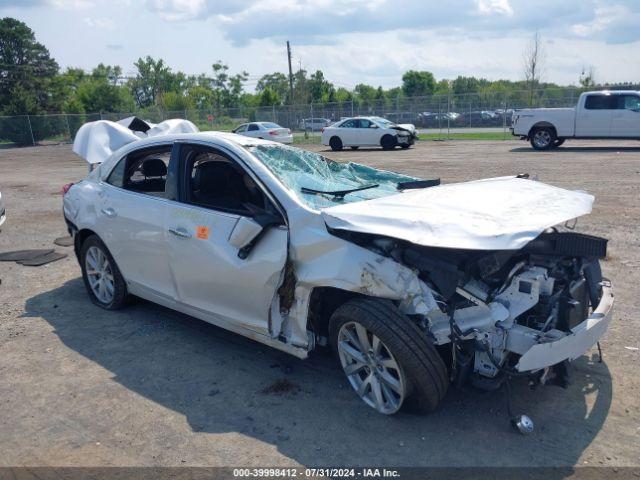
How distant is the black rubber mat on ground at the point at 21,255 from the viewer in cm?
773

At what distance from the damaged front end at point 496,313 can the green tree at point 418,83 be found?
9675 cm

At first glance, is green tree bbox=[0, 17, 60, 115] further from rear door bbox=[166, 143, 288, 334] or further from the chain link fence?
rear door bbox=[166, 143, 288, 334]

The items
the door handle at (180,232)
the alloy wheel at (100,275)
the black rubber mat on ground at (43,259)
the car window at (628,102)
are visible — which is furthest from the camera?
the car window at (628,102)

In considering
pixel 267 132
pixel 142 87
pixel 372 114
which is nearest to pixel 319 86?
pixel 142 87

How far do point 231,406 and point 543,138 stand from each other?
68.3 ft

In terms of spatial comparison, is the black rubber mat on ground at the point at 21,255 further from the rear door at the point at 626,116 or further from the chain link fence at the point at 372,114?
the chain link fence at the point at 372,114

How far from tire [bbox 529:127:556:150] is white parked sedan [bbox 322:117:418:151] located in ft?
18.1

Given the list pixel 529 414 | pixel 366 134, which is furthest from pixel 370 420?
pixel 366 134

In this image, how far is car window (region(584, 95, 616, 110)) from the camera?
20.6 m

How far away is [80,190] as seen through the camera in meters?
5.72

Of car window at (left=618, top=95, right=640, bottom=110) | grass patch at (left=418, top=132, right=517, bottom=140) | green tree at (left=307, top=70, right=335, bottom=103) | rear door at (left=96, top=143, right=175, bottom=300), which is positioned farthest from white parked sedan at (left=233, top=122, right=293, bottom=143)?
green tree at (left=307, top=70, right=335, bottom=103)

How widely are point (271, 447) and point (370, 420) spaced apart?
64 cm

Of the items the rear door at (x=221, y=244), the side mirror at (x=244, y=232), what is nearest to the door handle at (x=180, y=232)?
the rear door at (x=221, y=244)

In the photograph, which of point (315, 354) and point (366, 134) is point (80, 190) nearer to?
point (315, 354)
